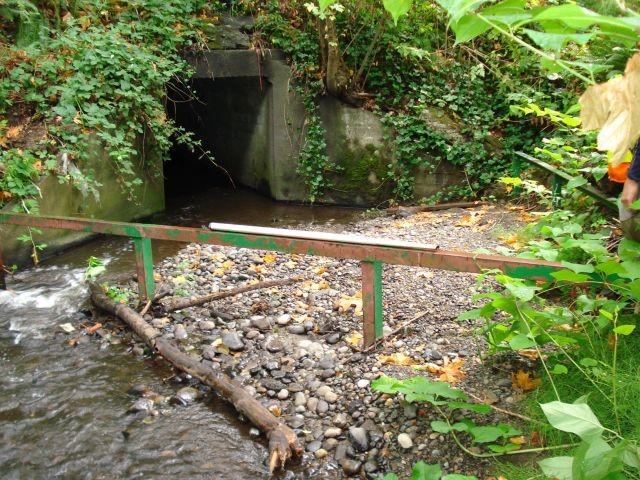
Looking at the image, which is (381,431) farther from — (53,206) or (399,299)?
(53,206)

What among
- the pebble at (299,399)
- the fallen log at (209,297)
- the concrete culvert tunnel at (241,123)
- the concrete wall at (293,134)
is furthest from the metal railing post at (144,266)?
the concrete wall at (293,134)

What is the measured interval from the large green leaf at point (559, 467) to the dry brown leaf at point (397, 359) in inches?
72.5

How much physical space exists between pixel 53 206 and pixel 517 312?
5.91m

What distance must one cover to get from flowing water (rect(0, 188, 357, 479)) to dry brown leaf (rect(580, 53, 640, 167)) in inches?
99.9

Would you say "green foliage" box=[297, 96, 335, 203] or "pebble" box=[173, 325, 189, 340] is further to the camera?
"green foliage" box=[297, 96, 335, 203]

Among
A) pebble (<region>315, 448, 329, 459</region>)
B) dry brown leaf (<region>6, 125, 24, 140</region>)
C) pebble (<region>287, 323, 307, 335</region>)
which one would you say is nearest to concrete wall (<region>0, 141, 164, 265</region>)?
dry brown leaf (<region>6, 125, 24, 140</region>)

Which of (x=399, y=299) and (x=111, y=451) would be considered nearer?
(x=111, y=451)

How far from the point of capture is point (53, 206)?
6.66m

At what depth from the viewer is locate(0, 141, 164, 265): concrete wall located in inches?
245

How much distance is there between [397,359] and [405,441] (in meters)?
0.79

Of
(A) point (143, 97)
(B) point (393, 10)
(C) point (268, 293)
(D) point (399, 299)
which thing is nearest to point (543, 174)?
(D) point (399, 299)

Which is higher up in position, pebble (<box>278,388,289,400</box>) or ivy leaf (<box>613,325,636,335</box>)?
ivy leaf (<box>613,325,636,335</box>)

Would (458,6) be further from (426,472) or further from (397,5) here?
(426,472)

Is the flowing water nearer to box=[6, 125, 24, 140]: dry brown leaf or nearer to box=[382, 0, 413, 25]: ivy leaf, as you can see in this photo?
box=[6, 125, 24, 140]: dry brown leaf
